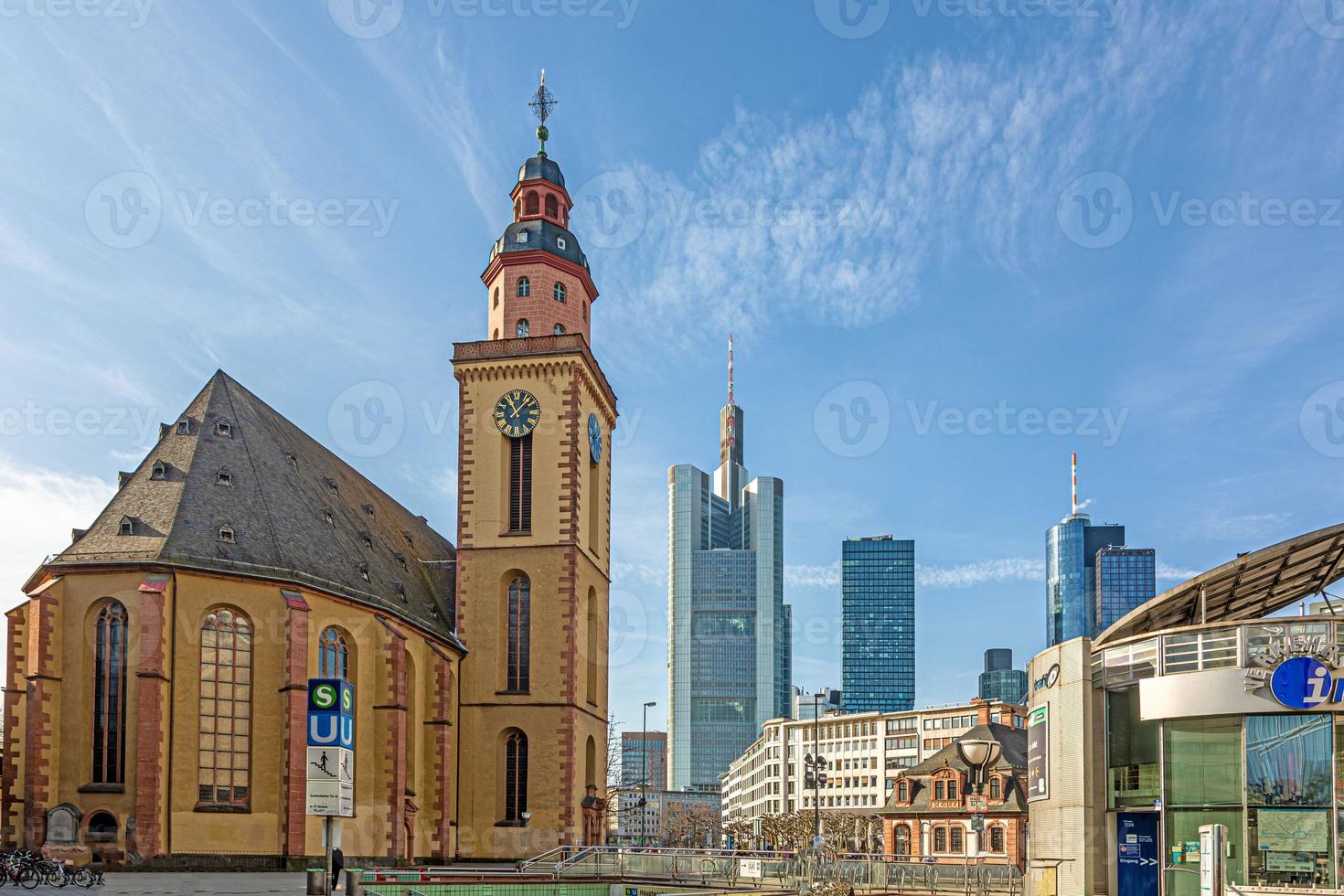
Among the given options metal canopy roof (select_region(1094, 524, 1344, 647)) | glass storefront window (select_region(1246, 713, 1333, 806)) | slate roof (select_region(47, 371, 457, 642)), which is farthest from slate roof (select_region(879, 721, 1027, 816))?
glass storefront window (select_region(1246, 713, 1333, 806))

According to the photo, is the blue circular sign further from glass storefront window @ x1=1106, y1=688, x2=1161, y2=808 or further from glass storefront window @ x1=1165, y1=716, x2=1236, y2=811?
glass storefront window @ x1=1106, y1=688, x2=1161, y2=808

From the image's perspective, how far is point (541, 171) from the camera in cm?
6494

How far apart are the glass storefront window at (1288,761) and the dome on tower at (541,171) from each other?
144ft

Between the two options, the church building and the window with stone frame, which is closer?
the church building

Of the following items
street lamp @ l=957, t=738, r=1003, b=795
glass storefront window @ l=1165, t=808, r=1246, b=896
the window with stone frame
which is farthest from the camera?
the window with stone frame

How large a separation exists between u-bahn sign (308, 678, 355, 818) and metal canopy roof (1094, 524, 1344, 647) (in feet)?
61.1

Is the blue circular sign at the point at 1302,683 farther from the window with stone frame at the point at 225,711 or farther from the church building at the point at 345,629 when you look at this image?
the window with stone frame at the point at 225,711

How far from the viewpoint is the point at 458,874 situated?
38.3 m

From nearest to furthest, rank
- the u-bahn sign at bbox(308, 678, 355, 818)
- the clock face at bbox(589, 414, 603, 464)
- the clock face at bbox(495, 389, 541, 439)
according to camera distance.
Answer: the u-bahn sign at bbox(308, 678, 355, 818) → the clock face at bbox(495, 389, 541, 439) → the clock face at bbox(589, 414, 603, 464)

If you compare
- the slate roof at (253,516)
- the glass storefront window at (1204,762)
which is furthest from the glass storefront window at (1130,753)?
the slate roof at (253,516)

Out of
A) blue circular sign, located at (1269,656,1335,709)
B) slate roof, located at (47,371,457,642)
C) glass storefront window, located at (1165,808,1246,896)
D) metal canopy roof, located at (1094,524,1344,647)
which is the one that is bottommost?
glass storefront window, located at (1165,808,1246,896)

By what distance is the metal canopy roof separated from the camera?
112 feet

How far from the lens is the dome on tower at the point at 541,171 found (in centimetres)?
6481

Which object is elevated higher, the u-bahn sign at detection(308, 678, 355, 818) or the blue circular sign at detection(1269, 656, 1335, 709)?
the blue circular sign at detection(1269, 656, 1335, 709)
